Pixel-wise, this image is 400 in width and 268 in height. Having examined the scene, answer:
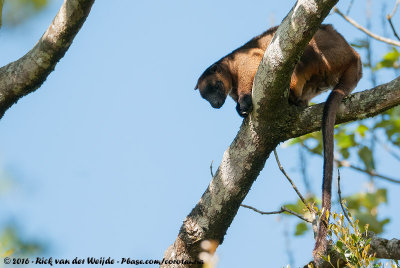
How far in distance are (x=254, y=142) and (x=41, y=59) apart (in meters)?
2.25

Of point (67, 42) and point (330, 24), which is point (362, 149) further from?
point (67, 42)

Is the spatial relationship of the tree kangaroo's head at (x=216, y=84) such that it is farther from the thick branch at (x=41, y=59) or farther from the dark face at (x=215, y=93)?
the thick branch at (x=41, y=59)

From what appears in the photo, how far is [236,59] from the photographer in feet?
23.8

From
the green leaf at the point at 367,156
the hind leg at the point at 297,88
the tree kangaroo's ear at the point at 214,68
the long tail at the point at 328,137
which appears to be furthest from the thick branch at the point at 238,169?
the tree kangaroo's ear at the point at 214,68

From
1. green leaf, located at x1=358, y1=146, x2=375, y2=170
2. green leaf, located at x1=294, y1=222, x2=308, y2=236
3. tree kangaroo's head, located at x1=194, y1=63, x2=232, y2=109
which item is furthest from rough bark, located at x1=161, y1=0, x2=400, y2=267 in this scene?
tree kangaroo's head, located at x1=194, y1=63, x2=232, y2=109

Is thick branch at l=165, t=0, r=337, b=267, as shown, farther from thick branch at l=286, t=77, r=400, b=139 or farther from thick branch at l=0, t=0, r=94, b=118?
thick branch at l=0, t=0, r=94, b=118

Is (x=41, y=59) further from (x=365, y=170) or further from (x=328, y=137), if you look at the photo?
(x=365, y=170)

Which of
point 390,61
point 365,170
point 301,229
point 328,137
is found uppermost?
point 390,61

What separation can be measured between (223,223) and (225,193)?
0.28m

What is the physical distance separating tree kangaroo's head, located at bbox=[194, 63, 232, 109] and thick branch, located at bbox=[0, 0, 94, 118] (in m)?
2.53

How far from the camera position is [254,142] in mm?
4965

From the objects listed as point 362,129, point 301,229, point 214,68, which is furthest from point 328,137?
point 214,68

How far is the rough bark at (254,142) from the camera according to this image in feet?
15.7

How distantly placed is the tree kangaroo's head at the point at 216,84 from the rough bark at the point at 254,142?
8.22ft
